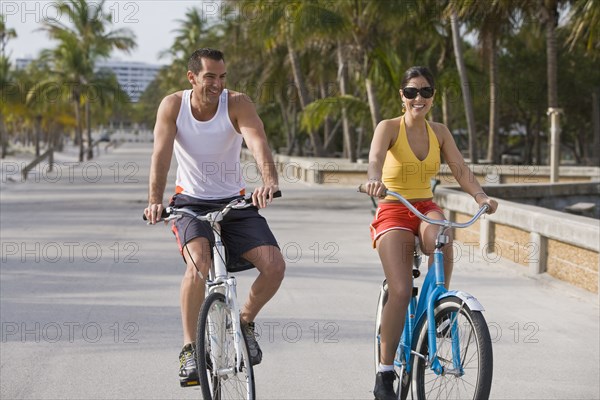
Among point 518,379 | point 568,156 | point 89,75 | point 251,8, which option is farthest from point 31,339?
point 568,156

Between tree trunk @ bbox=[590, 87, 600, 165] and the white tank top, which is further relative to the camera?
tree trunk @ bbox=[590, 87, 600, 165]

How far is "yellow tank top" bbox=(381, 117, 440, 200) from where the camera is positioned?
16.9 ft

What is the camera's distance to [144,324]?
26.8ft

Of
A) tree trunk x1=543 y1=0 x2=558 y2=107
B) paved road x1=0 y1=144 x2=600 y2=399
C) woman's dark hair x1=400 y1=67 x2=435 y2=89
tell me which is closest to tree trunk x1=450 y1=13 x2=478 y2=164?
tree trunk x1=543 y1=0 x2=558 y2=107

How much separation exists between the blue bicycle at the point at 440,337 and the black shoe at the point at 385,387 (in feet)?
0.21

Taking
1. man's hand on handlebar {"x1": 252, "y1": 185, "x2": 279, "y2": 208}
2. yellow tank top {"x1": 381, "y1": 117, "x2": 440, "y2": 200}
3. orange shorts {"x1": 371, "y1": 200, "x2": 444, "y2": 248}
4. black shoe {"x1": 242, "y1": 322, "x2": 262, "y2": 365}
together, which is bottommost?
black shoe {"x1": 242, "y1": 322, "x2": 262, "y2": 365}

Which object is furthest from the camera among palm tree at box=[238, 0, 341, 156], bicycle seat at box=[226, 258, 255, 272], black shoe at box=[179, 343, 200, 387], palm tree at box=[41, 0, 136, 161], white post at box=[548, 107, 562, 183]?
palm tree at box=[41, 0, 136, 161]

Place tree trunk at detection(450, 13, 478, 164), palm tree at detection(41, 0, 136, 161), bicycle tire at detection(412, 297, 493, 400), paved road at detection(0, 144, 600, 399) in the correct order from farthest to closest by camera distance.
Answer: palm tree at detection(41, 0, 136, 161) → tree trunk at detection(450, 13, 478, 164) → paved road at detection(0, 144, 600, 399) → bicycle tire at detection(412, 297, 493, 400)

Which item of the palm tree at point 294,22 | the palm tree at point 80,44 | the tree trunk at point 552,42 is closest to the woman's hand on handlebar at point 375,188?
the tree trunk at point 552,42

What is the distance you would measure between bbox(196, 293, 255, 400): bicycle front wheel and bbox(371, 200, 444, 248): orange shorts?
0.91 metres

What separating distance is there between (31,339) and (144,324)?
1001mm

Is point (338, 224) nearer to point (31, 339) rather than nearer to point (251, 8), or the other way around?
point (31, 339)

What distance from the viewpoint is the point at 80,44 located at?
193 ft

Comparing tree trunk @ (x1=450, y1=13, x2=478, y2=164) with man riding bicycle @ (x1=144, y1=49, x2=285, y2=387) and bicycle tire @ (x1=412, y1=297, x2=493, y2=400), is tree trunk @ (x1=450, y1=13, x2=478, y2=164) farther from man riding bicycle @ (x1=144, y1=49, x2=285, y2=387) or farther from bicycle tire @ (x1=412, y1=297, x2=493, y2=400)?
bicycle tire @ (x1=412, y1=297, x2=493, y2=400)
